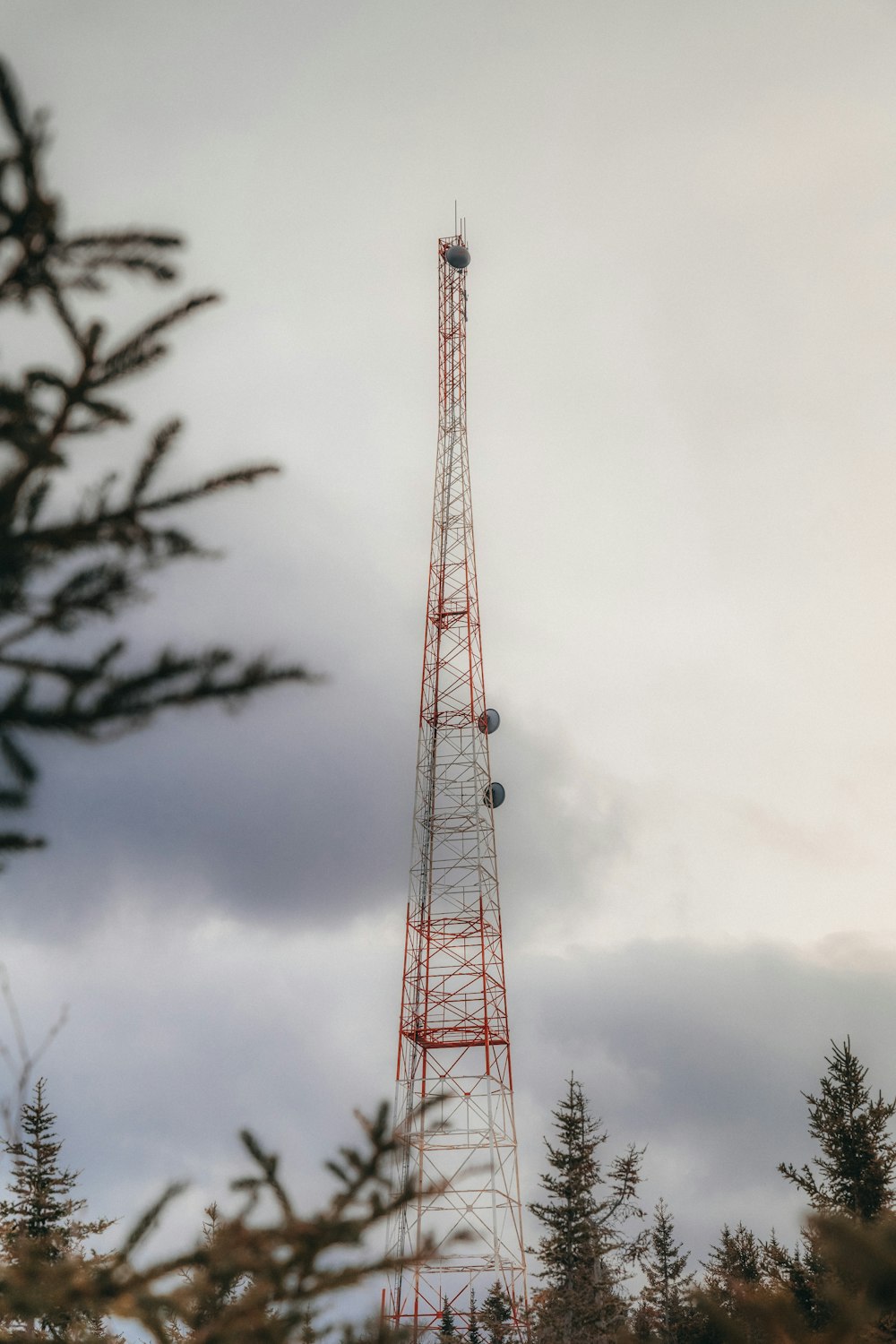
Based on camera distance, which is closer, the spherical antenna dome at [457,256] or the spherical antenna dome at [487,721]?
the spherical antenna dome at [487,721]

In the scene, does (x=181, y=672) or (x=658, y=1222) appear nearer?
(x=181, y=672)

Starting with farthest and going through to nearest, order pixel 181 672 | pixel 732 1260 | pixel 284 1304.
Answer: pixel 732 1260
pixel 284 1304
pixel 181 672

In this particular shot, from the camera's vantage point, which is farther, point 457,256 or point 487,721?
point 457,256

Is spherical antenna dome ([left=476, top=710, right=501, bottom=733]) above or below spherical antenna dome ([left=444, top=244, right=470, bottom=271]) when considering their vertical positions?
below

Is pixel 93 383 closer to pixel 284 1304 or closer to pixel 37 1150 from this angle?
pixel 284 1304

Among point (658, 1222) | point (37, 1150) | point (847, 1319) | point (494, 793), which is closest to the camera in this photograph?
point (847, 1319)

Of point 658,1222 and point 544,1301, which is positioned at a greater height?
point 658,1222

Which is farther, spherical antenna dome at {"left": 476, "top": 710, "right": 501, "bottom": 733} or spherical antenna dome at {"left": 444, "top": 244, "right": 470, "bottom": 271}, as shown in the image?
spherical antenna dome at {"left": 444, "top": 244, "right": 470, "bottom": 271}

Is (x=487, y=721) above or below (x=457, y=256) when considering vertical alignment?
below

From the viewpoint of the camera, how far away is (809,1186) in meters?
22.3

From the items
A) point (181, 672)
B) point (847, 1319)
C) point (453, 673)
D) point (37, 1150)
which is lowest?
point (847, 1319)

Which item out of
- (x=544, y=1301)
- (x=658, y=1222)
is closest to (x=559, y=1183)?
(x=544, y=1301)

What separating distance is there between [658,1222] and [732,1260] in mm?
5922

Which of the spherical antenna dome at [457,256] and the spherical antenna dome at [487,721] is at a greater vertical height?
the spherical antenna dome at [457,256]
